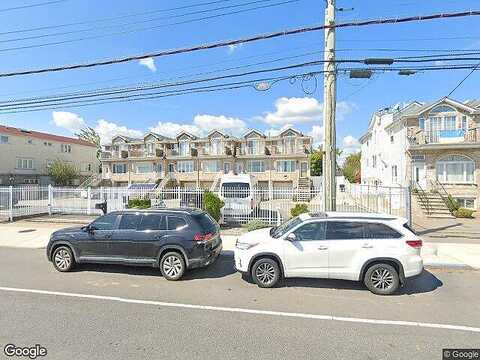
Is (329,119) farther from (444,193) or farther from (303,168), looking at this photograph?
(303,168)

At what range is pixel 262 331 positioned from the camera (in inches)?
162

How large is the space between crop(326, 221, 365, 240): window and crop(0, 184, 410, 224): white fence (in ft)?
21.3

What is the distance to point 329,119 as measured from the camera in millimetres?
9516

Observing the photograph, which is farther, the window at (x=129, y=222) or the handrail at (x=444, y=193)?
the handrail at (x=444, y=193)

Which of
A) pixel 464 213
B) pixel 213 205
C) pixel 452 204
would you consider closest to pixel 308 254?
pixel 213 205

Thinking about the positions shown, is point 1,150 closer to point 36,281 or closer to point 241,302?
point 36,281

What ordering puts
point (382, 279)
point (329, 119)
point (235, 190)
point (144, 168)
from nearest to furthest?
point (382, 279) < point (329, 119) < point (235, 190) < point (144, 168)

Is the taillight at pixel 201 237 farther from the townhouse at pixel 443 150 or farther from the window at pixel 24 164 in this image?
the window at pixel 24 164

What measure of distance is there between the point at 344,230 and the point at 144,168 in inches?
1424

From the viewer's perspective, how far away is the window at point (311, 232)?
6007 millimetres

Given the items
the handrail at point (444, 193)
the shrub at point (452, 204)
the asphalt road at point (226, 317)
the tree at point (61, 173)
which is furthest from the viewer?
the tree at point (61, 173)

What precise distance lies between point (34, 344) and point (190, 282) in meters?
2.97

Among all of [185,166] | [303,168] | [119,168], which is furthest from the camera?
[119,168]

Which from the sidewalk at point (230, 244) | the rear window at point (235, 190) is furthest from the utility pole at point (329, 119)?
the rear window at point (235, 190)
